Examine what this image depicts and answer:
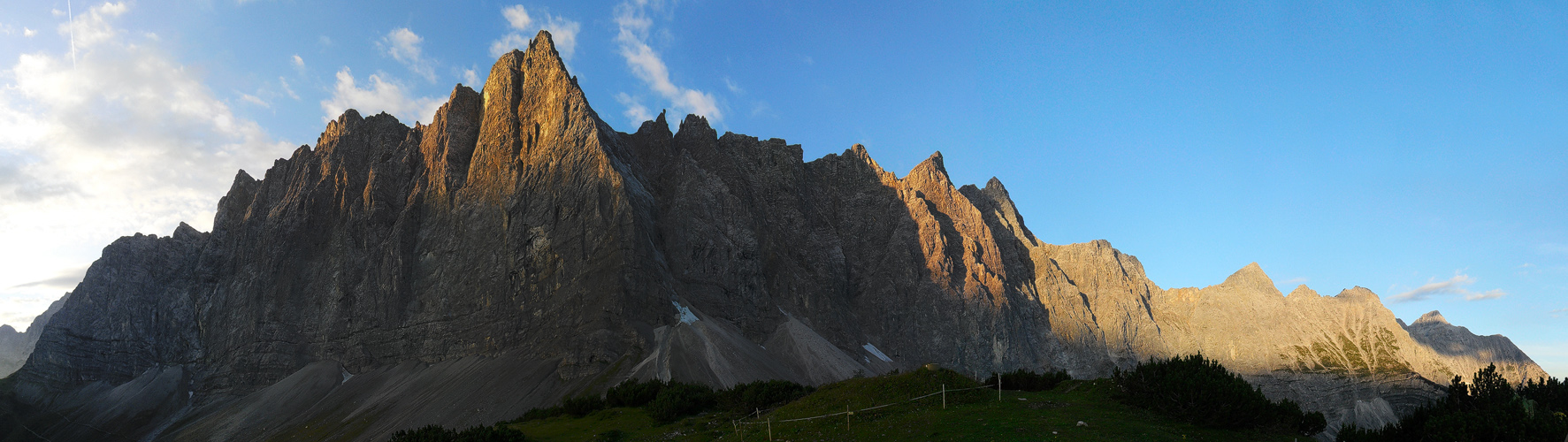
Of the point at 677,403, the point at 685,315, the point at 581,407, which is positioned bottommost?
the point at 581,407

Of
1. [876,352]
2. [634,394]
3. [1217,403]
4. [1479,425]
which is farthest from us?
[876,352]

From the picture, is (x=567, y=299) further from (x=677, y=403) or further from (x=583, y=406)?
(x=677, y=403)

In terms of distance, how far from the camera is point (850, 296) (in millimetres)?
174875

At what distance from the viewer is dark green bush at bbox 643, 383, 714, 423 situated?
40094mm

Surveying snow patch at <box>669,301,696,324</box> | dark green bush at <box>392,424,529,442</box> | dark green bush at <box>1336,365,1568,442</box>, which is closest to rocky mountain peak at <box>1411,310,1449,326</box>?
snow patch at <box>669,301,696,324</box>

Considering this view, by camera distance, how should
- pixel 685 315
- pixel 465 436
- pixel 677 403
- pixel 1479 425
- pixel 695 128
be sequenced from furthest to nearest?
pixel 695 128, pixel 685 315, pixel 677 403, pixel 465 436, pixel 1479 425

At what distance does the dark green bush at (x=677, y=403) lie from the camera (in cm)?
4009

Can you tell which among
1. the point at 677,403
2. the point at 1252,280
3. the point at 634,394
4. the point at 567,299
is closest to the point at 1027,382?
the point at 677,403

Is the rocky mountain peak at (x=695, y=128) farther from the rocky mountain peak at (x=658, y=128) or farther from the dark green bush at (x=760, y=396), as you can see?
the dark green bush at (x=760, y=396)

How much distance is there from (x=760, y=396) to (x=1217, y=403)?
832 inches

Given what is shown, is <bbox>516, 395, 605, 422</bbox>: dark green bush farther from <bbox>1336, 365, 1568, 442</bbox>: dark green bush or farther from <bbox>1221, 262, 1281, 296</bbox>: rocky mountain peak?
<bbox>1221, 262, 1281, 296</bbox>: rocky mountain peak

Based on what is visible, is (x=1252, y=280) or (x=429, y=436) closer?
(x=429, y=436)

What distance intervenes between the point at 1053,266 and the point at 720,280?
90.2 m

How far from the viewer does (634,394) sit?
158ft
